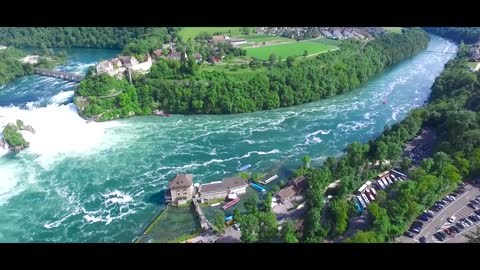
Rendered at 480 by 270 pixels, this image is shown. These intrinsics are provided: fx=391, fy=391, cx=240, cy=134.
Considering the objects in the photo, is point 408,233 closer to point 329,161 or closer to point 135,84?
point 329,161

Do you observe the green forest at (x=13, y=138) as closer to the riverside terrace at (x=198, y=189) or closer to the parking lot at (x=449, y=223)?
the riverside terrace at (x=198, y=189)

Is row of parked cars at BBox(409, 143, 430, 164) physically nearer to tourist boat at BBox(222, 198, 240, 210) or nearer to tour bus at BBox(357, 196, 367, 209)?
tour bus at BBox(357, 196, 367, 209)

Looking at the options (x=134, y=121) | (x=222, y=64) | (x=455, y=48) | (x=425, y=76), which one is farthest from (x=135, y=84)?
(x=455, y=48)

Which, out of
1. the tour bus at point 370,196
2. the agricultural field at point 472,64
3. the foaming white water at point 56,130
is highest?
the agricultural field at point 472,64

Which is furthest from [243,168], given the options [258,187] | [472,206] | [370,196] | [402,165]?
[472,206]

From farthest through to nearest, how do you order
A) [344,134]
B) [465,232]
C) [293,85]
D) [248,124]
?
[293,85] → [248,124] → [344,134] → [465,232]

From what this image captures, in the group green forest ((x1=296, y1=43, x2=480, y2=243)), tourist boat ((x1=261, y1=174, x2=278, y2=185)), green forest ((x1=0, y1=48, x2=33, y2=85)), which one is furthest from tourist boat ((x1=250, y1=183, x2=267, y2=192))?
green forest ((x1=0, y1=48, x2=33, y2=85))

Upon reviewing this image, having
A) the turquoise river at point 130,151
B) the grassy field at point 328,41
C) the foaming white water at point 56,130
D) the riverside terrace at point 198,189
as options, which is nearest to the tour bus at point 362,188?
the turquoise river at point 130,151

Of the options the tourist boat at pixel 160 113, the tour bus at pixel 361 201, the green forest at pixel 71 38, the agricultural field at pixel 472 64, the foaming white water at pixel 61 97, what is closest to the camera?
the tour bus at pixel 361 201
